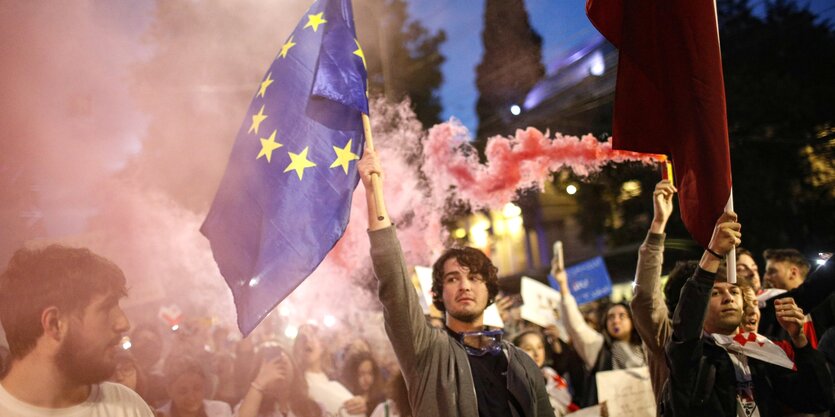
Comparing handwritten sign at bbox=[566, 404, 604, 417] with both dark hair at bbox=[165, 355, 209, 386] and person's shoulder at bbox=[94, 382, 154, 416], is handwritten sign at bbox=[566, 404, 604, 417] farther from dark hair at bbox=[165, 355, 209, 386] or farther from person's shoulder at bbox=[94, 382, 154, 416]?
person's shoulder at bbox=[94, 382, 154, 416]

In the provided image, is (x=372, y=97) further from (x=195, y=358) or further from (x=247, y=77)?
(x=195, y=358)

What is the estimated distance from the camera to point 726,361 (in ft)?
10.7

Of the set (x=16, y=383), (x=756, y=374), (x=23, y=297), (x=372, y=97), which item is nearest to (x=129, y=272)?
(x=23, y=297)

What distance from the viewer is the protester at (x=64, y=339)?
8.54ft

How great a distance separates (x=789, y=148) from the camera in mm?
11906

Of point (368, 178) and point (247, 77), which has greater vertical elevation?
point (247, 77)

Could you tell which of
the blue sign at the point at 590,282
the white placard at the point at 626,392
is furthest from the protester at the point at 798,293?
the blue sign at the point at 590,282

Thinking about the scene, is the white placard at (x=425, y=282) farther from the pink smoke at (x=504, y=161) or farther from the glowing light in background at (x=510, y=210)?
the glowing light in background at (x=510, y=210)

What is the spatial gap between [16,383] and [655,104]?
3.40 metres

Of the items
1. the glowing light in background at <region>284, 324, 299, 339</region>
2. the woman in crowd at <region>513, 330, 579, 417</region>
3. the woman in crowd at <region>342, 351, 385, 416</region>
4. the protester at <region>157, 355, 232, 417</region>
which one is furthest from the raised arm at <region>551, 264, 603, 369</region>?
the protester at <region>157, 355, 232, 417</region>

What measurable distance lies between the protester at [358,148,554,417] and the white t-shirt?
1.11 meters

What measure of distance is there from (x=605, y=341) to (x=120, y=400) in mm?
3941

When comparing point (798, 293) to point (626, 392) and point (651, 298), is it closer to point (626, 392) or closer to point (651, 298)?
point (651, 298)

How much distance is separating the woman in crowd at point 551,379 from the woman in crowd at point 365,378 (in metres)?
1.16
